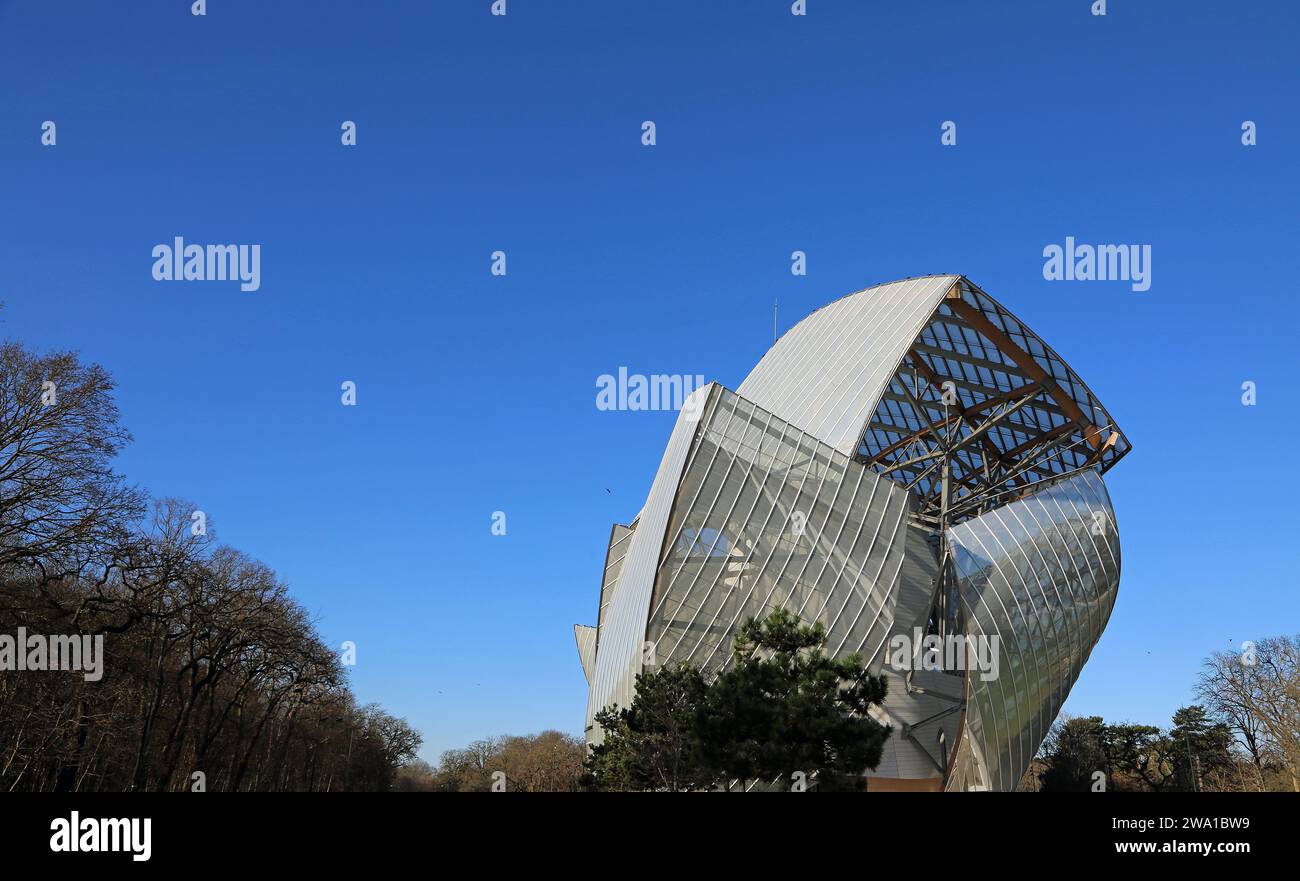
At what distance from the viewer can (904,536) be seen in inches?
1561

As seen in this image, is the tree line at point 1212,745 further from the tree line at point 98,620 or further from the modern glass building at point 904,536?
the tree line at point 98,620

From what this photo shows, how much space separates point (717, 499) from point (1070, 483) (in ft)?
76.0

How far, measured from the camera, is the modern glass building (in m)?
37.5

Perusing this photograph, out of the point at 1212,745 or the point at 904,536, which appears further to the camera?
the point at 1212,745

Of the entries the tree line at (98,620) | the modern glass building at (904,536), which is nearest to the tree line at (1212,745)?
the modern glass building at (904,536)

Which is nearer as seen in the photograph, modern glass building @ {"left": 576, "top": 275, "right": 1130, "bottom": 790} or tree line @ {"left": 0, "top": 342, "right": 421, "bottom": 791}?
tree line @ {"left": 0, "top": 342, "right": 421, "bottom": 791}

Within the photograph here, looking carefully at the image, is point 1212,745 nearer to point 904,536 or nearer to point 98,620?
point 904,536

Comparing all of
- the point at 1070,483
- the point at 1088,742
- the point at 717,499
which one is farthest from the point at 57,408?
the point at 1088,742

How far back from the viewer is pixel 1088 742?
289ft

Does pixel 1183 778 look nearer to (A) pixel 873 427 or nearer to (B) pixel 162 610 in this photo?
(A) pixel 873 427

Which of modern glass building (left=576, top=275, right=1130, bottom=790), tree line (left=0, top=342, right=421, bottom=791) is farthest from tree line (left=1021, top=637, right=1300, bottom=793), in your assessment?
tree line (left=0, top=342, right=421, bottom=791)

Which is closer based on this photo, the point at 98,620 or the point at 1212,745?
the point at 98,620

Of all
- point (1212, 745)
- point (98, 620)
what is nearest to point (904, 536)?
point (98, 620)

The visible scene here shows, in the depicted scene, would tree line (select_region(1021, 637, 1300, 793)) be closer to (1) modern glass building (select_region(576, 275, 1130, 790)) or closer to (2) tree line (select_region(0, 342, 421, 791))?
(1) modern glass building (select_region(576, 275, 1130, 790))
